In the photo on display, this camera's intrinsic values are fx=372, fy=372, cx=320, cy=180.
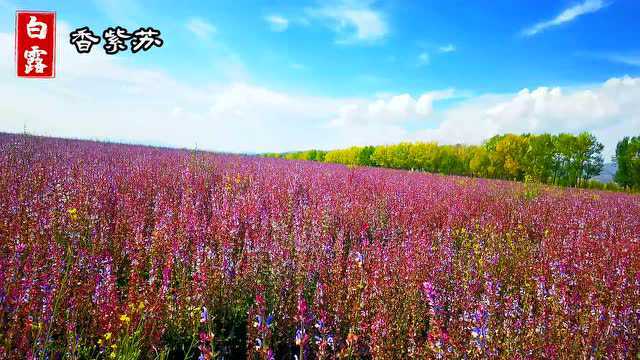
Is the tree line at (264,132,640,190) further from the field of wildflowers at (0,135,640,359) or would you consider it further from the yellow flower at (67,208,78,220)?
the yellow flower at (67,208,78,220)

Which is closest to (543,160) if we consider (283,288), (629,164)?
(629,164)

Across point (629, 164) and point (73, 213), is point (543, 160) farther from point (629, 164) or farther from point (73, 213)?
point (73, 213)

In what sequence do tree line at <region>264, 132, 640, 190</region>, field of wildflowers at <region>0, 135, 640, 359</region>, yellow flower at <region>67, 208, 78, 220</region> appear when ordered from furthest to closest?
tree line at <region>264, 132, 640, 190</region>, yellow flower at <region>67, 208, 78, 220</region>, field of wildflowers at <region>0, 135, 640, 359</region>

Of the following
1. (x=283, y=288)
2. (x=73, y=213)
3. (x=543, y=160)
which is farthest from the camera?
(x=543, y=160)

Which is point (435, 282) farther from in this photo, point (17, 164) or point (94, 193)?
point (17, 164)

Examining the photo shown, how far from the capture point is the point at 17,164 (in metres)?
6.48

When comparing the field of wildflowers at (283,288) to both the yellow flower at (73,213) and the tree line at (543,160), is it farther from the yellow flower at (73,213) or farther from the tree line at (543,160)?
the tree line at (543,160)

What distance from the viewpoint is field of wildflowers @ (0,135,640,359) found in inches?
77.7

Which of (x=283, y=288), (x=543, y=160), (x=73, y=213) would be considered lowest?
(x=283, y=288)

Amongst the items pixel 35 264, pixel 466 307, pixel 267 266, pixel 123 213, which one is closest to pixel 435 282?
pixel 466 307

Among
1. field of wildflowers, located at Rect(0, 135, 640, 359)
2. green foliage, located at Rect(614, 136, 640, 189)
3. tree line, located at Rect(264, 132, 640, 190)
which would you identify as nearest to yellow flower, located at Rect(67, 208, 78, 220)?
field of wildflowers, located at Rect(0, 135, 640, 359)

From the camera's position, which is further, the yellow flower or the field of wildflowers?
the yellow flower

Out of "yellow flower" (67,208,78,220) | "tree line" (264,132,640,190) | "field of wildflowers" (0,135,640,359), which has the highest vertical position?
"tree line" (264,132,640,190)

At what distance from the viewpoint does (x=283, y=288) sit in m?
2.66
